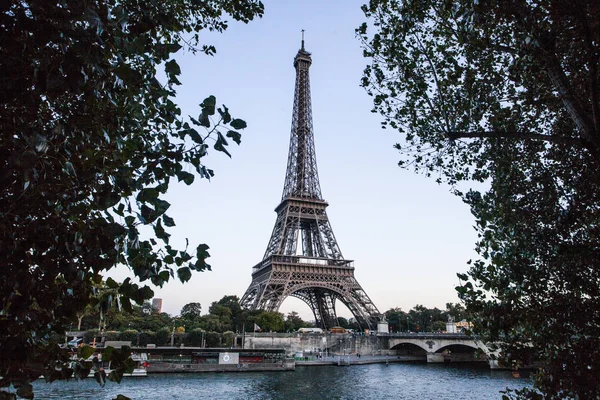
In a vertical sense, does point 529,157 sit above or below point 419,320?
above

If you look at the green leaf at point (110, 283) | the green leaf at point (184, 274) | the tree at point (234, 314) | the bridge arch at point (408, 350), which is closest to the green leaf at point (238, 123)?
the green leaf at point (184, 274)

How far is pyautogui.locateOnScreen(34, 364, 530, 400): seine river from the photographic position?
28.9 metres

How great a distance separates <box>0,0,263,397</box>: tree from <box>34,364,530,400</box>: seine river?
2790cm

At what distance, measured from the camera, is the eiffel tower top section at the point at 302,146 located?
69.1 m

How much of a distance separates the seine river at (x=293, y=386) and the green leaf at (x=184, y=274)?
1105 inches

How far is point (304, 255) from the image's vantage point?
6288cm

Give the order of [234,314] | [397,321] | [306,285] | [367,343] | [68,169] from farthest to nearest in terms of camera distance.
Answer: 1. [397,321]
2. [234,314]
3. [367,343]
4. [306,285]
5. [68,169]

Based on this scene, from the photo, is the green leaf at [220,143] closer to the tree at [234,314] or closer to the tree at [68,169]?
the tree at [68,169]

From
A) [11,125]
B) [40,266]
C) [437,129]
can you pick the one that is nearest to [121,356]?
[40,266]

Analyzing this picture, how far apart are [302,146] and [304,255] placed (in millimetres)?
20457

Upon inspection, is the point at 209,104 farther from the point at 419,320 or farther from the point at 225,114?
the point at 419,320

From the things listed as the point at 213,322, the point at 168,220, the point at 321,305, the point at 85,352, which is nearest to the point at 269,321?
the point at 213,322

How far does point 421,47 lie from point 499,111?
2.08m

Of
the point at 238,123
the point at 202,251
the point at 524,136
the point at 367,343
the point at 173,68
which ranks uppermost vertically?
the point at 524,136
